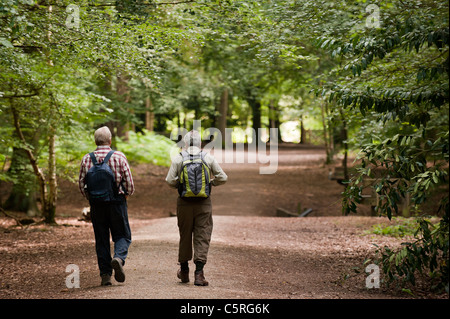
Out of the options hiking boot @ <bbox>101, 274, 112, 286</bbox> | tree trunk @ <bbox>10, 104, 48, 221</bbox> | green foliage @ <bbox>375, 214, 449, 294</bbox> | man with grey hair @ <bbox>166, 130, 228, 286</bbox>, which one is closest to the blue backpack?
man with grey hair @ <bbox>166, 130, 228, 286</bbox>

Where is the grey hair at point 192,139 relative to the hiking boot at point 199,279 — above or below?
above

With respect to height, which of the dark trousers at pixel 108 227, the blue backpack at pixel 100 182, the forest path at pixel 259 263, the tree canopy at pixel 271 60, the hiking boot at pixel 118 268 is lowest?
the forest path at pixel 259 263

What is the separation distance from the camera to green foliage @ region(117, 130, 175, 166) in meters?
27.8

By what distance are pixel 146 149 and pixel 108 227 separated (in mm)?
22987

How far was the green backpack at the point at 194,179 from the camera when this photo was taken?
20.4 ft

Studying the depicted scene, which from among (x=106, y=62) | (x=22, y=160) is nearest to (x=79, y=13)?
(x=106, y=62)

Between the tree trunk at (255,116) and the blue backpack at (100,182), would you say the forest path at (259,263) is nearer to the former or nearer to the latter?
the blue backpack at (100,182)

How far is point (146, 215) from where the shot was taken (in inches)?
715

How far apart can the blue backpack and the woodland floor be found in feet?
3.82

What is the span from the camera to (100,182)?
616 centimetres

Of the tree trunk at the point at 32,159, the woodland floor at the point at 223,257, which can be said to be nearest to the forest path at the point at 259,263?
the woodland floor at the point at 223,257

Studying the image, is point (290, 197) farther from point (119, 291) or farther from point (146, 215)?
point (119, 291)

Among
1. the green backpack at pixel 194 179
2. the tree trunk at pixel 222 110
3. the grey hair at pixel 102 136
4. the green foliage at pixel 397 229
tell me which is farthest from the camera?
the tree trunk at pixel 222 110

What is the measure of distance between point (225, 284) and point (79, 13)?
4.81 m
